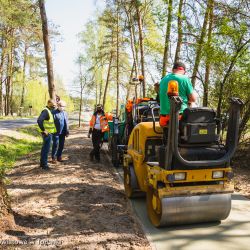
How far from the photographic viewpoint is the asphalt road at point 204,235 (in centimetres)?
456

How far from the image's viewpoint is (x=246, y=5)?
10602 mm

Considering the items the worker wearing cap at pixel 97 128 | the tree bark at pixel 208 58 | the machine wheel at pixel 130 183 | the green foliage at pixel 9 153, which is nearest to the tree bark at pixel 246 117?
the tree bark at pixel 208 58

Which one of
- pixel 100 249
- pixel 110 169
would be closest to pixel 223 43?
pixel 110 169

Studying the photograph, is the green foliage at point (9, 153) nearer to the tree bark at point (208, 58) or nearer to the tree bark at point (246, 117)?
the tree bark at point (208, 58)

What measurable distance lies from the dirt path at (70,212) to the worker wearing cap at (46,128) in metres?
0.37

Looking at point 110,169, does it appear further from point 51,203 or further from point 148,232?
point 148,232

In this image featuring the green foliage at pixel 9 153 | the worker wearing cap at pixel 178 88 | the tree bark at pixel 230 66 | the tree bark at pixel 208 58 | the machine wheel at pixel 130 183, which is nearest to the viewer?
the worker wearing cap at pixel 178 88

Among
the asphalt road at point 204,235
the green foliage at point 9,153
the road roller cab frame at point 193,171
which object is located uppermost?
the road roller cab frame at point 193,171

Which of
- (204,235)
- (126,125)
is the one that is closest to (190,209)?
(204,235)

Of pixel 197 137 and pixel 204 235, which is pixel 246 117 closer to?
pixel 197 137

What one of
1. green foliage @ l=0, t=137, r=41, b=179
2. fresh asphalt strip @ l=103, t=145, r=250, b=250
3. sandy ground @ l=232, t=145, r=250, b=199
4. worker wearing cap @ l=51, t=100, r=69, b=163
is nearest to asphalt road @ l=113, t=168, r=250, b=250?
fresh asphalt strip @ l=103, t=145, r=250, b=250

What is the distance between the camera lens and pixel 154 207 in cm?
527

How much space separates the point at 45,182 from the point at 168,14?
812cm

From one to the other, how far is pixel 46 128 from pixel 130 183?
361 cm
